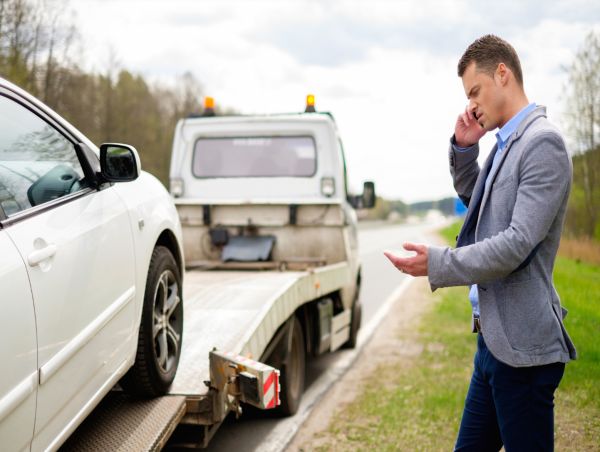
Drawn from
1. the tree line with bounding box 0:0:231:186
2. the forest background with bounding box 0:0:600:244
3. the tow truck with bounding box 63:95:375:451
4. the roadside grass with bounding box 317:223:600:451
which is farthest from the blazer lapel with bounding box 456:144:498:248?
the tree line with bounding box 0:0:231:186

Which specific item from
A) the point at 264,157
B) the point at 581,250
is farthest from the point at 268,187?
the point at 581,250

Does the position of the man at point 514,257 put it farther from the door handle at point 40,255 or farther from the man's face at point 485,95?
the door handle at point 40,255

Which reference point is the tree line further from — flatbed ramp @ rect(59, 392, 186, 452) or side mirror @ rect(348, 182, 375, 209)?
flatbed ramp @ rect(59, 392, 186, 452)

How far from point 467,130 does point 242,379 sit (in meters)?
1.77

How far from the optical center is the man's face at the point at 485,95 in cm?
218

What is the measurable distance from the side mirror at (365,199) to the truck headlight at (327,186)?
1.99 ft

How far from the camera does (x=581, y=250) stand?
16.1 m

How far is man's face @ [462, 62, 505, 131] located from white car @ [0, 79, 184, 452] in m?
1.58

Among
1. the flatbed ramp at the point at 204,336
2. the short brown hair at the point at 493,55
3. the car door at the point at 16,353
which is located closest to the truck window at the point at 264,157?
the flatbed ramp at the point at 204,336

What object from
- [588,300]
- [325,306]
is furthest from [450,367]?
[588,300]

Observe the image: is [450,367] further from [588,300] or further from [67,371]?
[67,371]

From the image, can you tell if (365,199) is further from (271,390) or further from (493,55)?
(493,55)

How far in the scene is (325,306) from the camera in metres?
5.62

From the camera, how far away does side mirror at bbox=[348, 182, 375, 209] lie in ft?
23.4
